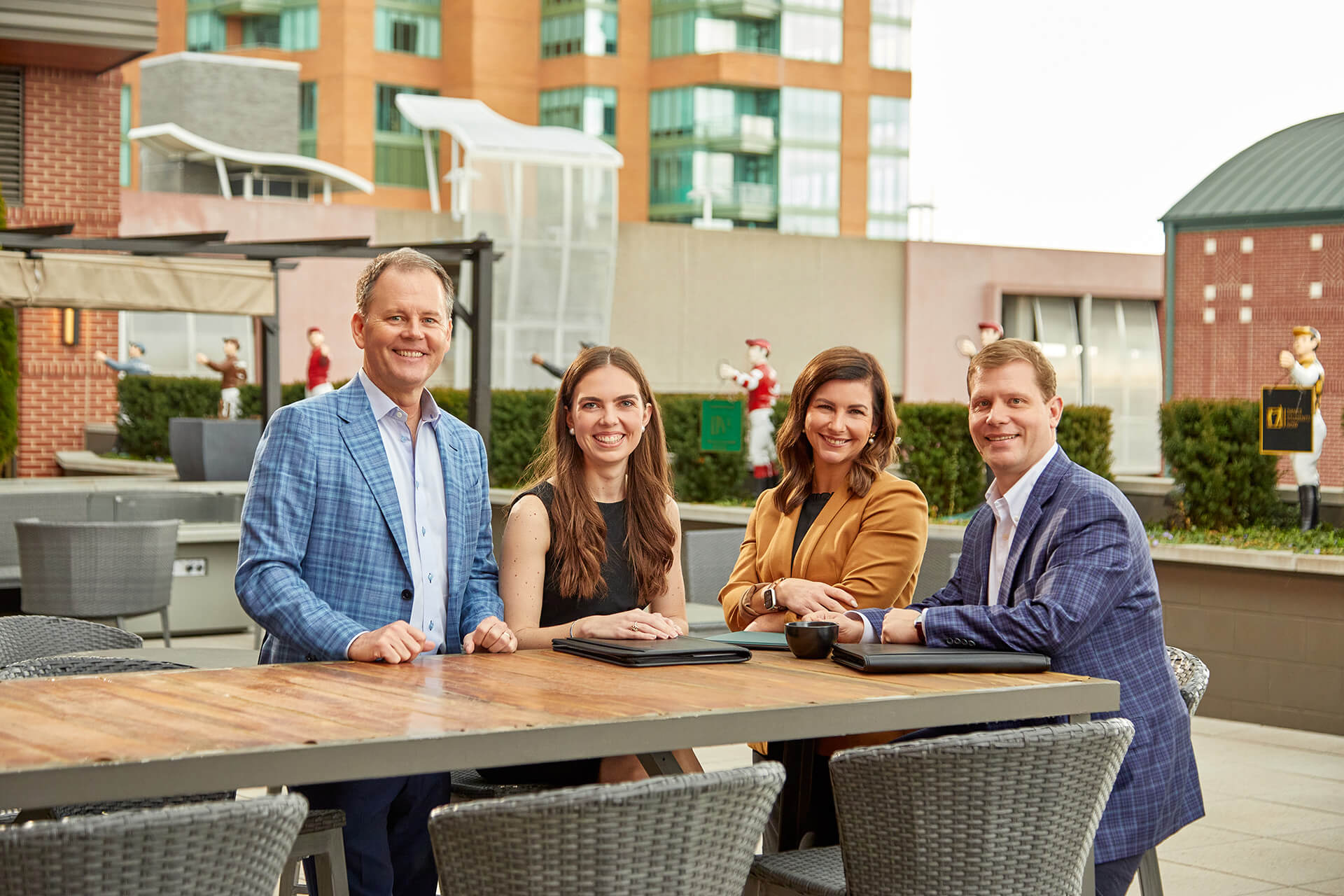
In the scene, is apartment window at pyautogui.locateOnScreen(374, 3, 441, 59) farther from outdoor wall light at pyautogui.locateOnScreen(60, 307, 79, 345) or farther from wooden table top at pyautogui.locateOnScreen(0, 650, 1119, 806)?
wooden table top at pyautogui.locateOnScreen(0, 650, 1119, 806)

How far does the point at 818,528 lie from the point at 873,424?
1.01ft

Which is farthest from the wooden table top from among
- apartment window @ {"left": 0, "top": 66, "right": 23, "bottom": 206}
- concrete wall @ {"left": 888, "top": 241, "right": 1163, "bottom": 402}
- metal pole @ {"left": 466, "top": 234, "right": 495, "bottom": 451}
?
concrete wall @ {"left": 888, "top": 241, "right": 1163, "bottom": 402}

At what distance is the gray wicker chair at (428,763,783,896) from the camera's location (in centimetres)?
222

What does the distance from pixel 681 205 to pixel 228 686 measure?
5354cm

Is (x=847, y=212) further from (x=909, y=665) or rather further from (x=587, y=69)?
(x=909, y=665)

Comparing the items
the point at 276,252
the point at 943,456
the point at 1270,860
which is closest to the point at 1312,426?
the point at 943,456

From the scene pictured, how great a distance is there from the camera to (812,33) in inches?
2157

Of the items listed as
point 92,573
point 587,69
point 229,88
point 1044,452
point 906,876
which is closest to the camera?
point 906,876

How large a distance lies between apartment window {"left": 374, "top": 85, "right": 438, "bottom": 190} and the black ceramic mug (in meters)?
53.9

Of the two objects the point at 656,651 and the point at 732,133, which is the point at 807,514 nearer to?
the point at 656,651

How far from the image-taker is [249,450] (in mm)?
13031

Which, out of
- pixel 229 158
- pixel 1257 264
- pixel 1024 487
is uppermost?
pixel 229 158

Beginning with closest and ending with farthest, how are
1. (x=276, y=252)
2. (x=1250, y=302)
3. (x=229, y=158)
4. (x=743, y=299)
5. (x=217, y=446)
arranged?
1. (x=276, y=252)
2. (x=217, y=446)
3. (x=1250, y=302)
4. (x=743, y=299)
5. (x=229, y=158)

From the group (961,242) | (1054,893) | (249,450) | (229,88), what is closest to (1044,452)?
(1054,893)
